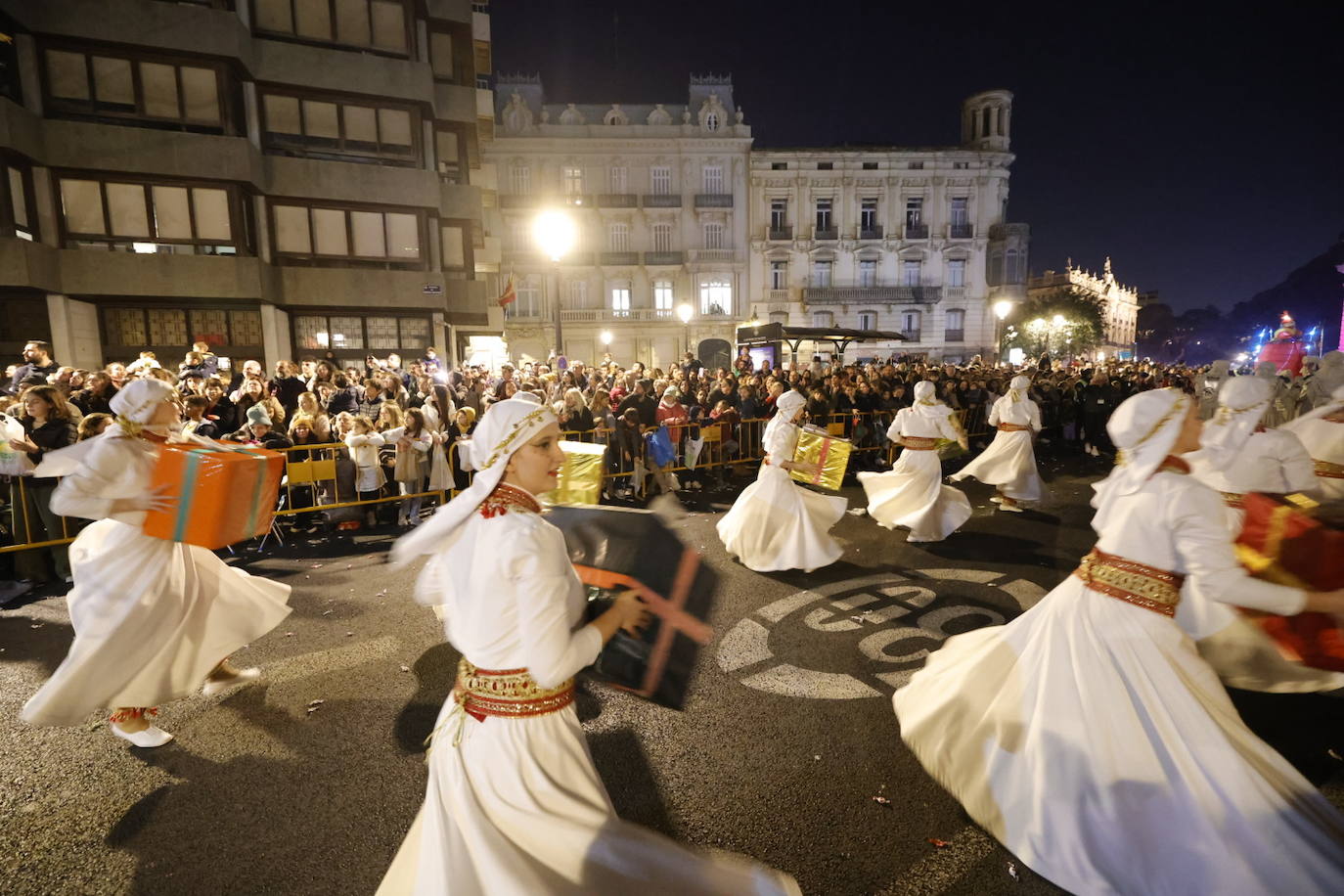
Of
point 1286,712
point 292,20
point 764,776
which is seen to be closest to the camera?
point 764,776

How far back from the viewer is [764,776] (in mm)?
3875

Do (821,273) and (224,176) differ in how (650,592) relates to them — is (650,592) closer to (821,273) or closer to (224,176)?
(224,176)

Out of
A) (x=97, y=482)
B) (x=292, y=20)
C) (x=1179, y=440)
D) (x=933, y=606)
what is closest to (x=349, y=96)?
(x=292, y=20)

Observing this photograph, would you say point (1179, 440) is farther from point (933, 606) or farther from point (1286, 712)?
point (933, 606)

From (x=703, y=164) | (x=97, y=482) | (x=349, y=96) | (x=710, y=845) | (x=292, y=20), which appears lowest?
(x=710, y=845)

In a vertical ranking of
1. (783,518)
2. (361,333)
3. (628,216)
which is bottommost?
(783,518)

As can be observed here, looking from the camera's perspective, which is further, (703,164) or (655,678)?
(703,164)

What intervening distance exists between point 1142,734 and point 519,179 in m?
45.9

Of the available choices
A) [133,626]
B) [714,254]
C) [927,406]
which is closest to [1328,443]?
[927,406]

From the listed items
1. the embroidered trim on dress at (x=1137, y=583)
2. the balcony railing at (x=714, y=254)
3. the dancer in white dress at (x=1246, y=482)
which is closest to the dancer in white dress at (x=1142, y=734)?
the embroidered trim on dress at (x=1137, y=583)

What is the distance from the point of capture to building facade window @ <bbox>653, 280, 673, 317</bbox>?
4494 centimetres

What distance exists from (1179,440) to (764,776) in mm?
2862

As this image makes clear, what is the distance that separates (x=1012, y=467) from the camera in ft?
33.5

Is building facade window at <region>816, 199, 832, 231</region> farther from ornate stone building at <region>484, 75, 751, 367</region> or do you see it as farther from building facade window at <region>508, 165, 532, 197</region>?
building facade window at <region>508, 165, 532, 197</region>
